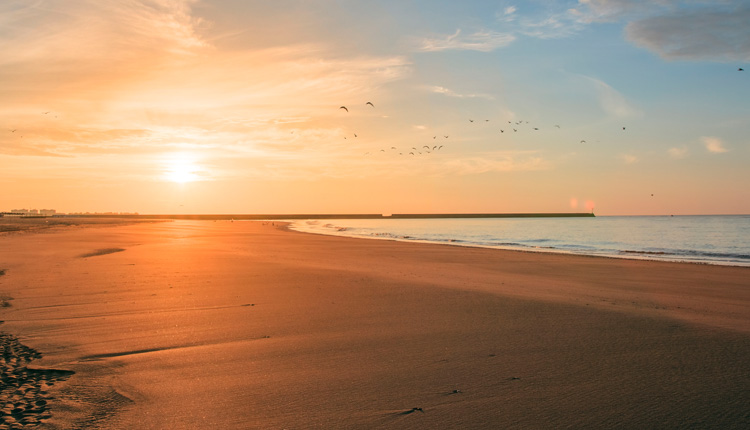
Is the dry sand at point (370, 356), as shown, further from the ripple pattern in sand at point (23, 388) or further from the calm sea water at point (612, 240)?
the calm sea water at point (612, 240)

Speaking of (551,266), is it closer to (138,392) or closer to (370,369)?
(370,369)

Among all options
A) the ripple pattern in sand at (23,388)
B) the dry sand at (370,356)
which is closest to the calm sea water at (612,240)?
the dry sand at (370,356)

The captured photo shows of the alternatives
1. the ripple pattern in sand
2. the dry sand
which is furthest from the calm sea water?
the ripple pattern in sand

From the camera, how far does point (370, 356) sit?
21.8ft

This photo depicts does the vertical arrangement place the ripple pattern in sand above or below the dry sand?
above

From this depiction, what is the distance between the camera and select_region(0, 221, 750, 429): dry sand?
4.70 metres

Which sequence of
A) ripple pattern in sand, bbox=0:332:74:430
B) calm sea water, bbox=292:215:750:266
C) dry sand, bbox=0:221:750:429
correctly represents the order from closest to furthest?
ripple pattern in sand, bbox=0:332:74:430 < dry sand, bbox=0:221:750:429 < calm sea water, bbox=292:215:750:266

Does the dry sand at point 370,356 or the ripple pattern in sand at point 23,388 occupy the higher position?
the ripple pattern in sand at point 23,388

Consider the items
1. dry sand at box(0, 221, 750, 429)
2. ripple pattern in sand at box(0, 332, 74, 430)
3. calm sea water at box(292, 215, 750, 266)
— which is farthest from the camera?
calm sea water at box(292, 215, 750, 266)

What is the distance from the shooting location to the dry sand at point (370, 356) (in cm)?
470

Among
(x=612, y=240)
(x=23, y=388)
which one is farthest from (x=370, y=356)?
(x=612, y=240)

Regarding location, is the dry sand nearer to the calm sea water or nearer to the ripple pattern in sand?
the ripple pattern in sand

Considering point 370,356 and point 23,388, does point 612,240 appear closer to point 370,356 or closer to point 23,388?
point 370,356

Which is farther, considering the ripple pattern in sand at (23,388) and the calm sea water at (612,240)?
the calm sea water at (612,240)
